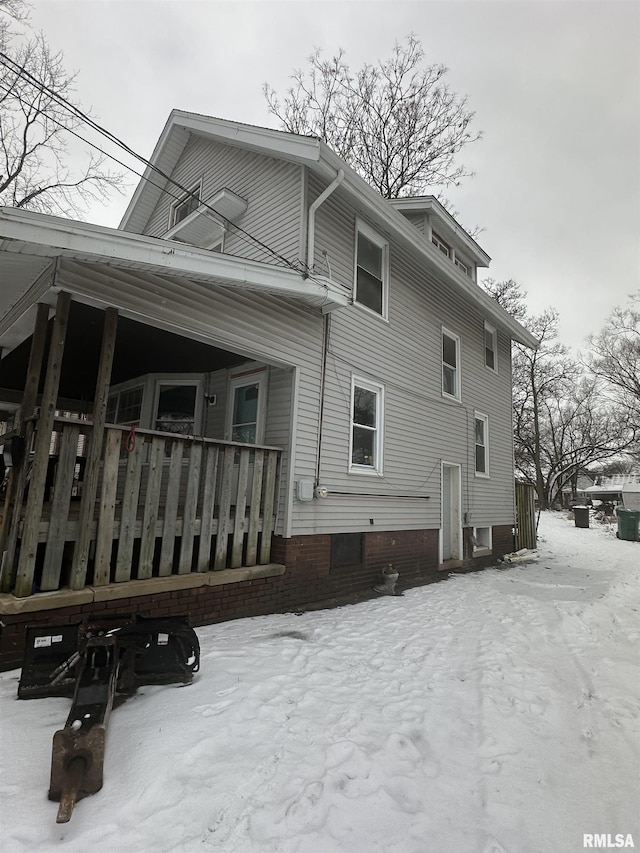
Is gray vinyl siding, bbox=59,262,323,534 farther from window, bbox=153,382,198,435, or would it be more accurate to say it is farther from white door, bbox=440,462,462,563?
white door, bbox=440,462,462,563

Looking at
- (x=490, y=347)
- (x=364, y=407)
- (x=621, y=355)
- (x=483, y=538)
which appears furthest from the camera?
(x=621, y=355)

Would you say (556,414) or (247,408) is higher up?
(556,414)

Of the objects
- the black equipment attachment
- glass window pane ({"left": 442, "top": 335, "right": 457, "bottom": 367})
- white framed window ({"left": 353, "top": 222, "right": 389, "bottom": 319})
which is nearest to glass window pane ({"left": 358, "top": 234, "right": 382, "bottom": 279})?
white framed window ({"left": 353, "top": 222, "right": 389, "bottom": 319})

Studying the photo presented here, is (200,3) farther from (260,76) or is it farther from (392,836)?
(392,836)

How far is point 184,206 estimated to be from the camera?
9.85 metres

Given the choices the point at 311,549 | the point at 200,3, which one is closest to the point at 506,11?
the point at 200,3

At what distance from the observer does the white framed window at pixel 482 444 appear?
11.5 meters

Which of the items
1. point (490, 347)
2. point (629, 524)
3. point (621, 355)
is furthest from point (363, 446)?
point (621, 355)

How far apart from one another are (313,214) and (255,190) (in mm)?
1707

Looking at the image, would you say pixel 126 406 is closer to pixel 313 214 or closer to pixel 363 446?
pixel 363 446

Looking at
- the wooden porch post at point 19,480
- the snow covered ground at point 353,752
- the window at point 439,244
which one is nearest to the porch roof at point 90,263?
the wooden porch post at point 19,480

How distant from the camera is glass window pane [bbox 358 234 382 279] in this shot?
7.91 meters

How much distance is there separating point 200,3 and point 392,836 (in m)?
9.41

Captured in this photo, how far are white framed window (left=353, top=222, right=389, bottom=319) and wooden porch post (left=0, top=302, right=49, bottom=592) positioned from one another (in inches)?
187
